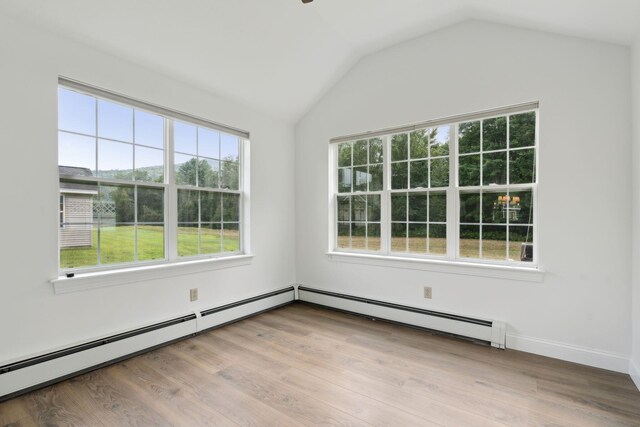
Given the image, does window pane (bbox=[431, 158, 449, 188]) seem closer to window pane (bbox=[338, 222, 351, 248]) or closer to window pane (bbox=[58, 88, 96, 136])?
window pane (bbox=[338, 222, 351, 248])

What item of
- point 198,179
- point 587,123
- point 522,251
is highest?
point 587,123

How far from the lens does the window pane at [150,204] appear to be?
286 centimetres

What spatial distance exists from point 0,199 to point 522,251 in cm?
419

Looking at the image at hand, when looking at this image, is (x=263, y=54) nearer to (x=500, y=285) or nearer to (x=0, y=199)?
(x=0, y=199)

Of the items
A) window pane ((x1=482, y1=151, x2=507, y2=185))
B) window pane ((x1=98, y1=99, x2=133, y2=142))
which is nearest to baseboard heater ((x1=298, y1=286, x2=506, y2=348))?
window pane ((x1=482, y1=151, x2=507, y2=185))

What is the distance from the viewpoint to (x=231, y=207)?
12.1ft

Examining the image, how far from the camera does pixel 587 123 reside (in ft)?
8.27

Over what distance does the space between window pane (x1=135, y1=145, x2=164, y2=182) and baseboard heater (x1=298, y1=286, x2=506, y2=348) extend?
239 centimetres

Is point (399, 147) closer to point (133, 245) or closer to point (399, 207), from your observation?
point (399, 207)

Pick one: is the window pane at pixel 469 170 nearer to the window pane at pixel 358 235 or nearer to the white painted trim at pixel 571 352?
the window pane at pixel 358 235

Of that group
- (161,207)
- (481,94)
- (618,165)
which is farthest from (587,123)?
(161,207)

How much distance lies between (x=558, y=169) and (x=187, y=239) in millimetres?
3589

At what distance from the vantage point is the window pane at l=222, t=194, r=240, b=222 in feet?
11.8

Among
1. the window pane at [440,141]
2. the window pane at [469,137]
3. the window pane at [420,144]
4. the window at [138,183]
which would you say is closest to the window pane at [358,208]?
the window pane at [420,144]
